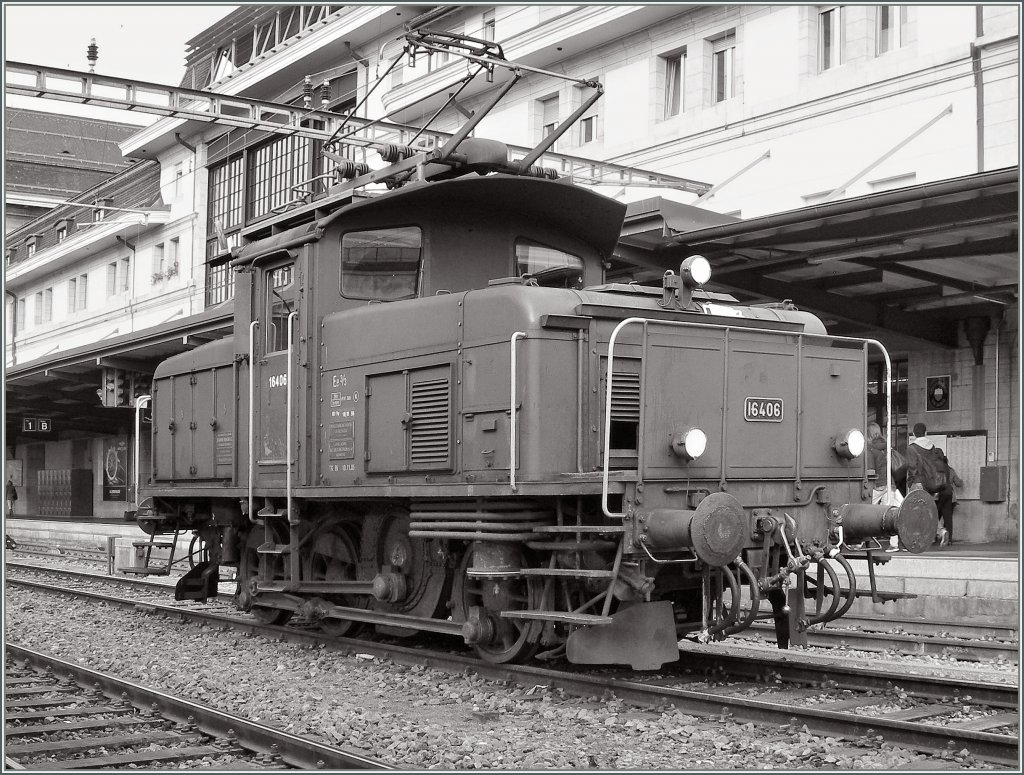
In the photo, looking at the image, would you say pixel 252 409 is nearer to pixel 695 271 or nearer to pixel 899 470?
pixel 695 271

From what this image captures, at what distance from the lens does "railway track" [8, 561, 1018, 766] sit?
6.29 metres

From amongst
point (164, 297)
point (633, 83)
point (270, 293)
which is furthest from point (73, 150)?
point (270, 293)

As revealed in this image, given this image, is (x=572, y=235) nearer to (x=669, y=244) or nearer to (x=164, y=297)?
(x=669, y=244)

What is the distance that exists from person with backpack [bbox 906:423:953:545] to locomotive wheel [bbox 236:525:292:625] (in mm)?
8504

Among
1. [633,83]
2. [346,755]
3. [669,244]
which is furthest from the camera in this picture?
[633,83]

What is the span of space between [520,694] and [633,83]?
18.0 m

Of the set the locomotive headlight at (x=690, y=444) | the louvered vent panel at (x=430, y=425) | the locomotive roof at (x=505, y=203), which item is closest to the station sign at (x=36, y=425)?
the locomotive roof at (x=505, y=203)

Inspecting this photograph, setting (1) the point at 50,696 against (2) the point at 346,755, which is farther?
(1) the point at 50,696

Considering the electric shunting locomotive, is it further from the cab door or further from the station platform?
the station platform

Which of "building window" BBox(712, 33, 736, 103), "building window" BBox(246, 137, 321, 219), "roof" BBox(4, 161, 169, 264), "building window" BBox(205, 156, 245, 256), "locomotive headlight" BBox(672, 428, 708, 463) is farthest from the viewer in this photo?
"roof" BBox(4, 161, 169, 264)

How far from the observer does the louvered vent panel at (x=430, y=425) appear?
8.66 m

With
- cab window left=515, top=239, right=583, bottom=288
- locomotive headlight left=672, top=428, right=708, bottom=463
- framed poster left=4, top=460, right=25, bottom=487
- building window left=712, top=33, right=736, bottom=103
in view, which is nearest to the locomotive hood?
cab window left=515, top=239, right=583, bottom=288

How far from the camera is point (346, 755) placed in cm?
595

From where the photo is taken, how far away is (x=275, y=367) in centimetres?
1059
